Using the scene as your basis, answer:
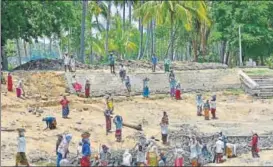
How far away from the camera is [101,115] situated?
3375 cm

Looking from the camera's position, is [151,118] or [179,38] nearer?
[151,118]

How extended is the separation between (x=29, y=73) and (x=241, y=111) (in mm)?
13337

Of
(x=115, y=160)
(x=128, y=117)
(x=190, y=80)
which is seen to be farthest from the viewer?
(x=190, y=80)

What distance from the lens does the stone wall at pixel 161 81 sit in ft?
133

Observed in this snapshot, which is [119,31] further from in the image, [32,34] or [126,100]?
[126,100]

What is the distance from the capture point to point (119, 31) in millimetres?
79312

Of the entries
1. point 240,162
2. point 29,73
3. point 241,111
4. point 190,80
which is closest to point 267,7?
point 190,80

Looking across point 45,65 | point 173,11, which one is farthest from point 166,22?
point 45,65

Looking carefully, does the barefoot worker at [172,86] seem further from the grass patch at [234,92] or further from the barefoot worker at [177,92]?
the grass patch at [234,92]

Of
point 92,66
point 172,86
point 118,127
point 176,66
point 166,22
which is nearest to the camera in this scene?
point 118,127

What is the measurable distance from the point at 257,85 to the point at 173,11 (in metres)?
15.3

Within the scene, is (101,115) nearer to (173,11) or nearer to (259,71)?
(259,71)

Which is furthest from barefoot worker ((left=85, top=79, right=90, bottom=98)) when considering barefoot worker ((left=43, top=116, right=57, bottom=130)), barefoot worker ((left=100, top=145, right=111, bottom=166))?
barefoot worker ((left=100, top=145, right=111, bottom=166))

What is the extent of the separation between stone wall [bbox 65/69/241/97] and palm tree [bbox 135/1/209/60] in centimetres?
1042
